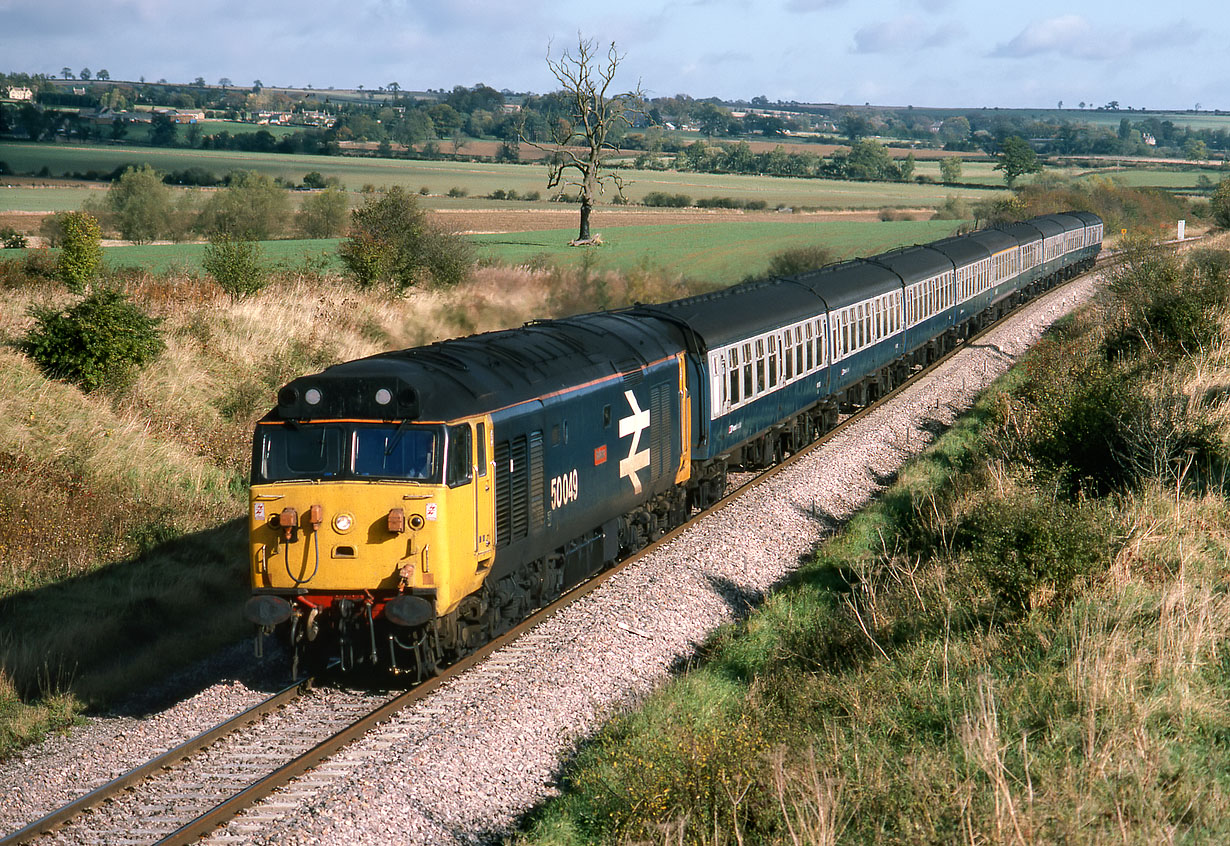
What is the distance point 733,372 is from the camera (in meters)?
19.9

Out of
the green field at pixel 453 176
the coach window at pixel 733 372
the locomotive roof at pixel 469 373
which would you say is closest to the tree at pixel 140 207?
the green field at pixel 453 176

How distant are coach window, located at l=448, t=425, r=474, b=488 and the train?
0.06 feet

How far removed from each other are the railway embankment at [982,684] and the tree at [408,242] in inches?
877

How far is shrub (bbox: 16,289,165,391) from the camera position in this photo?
865 inches

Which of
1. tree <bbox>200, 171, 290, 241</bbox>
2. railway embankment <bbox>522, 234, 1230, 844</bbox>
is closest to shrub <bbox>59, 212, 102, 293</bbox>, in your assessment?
railway embankment <bbox>522, 234, 1230, 844</bbox>

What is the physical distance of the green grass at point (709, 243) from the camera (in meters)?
59.9

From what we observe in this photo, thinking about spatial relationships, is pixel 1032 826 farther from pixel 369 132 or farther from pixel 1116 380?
pixel 369 132

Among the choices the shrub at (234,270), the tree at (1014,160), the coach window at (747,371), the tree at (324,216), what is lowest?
the coach window at (747,371)

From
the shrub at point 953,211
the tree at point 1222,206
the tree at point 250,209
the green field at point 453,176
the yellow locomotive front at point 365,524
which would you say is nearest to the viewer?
the yellow locomotive front at point 365,524

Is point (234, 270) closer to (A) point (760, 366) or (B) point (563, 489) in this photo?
(A) point (760, 366)

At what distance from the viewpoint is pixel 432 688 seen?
12.2 m

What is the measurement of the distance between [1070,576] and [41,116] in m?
Result: 111

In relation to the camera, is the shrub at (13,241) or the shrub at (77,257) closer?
the shrub at (77,257)

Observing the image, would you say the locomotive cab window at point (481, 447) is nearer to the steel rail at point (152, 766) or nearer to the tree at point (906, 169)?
the steel rail at point (152, 766)
